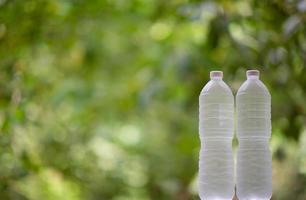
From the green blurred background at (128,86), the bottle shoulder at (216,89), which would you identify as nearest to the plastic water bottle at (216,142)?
the bottle shoulder at (216,89)

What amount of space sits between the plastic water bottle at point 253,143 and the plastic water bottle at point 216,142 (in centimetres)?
2

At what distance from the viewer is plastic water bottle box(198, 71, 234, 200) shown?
4.78ft

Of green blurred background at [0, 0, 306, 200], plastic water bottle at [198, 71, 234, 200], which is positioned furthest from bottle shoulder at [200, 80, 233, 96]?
green blurred background at [0, 0, 306, 200]

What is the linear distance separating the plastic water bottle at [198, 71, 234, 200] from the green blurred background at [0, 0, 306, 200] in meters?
0.78

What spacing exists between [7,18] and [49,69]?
1456 millimetres

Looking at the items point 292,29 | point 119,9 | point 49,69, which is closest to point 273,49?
point 292,29

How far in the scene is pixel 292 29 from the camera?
7.38ft

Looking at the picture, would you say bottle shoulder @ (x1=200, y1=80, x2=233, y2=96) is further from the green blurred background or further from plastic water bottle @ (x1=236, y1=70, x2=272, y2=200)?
the green blurred background

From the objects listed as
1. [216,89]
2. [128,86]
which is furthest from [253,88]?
[128,86]

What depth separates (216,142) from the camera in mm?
1479

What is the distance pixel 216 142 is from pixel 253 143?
0.08m

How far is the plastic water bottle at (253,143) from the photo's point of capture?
1.45 meters

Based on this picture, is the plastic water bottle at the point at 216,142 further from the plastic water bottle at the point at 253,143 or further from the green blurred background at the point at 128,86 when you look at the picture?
the green blurred background at the point at 128,86

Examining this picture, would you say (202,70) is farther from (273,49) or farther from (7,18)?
(7,18)
